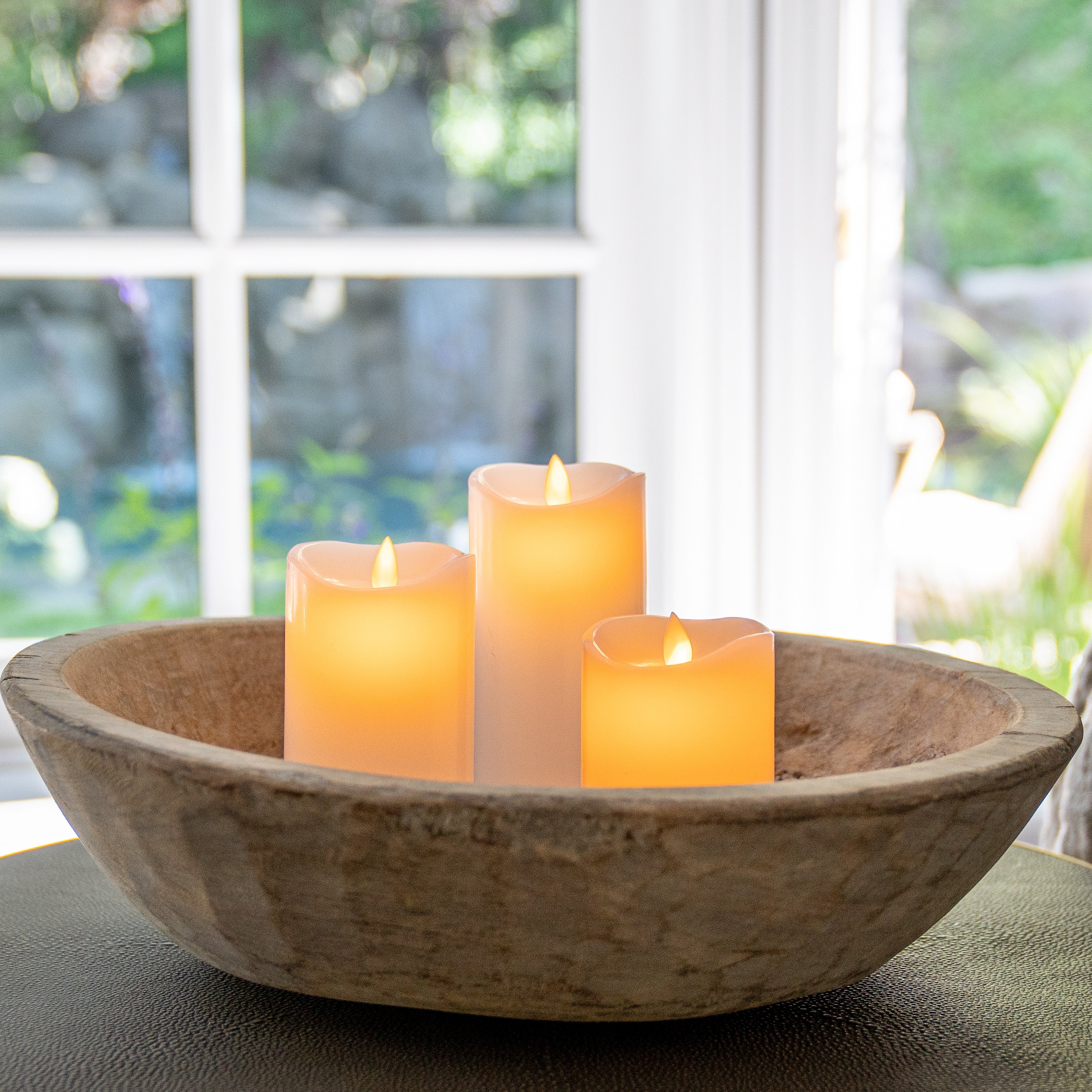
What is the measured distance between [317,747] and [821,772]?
0.87ft

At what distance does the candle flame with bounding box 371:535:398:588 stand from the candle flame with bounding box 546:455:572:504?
10 centimetres

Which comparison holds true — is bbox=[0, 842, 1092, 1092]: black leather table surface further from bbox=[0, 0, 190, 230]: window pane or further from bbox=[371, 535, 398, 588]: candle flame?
bbox=[0, 0, 190, 230]: window pane

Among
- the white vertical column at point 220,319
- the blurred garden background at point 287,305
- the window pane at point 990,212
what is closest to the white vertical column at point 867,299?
the blurred garden background at point 287,305

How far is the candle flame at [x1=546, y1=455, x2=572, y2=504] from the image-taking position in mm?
644

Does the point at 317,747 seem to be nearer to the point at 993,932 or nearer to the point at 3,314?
the point at 993,932

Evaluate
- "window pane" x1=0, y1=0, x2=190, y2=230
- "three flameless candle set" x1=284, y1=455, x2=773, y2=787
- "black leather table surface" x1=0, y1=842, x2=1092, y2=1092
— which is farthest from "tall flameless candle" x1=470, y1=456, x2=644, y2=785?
"window pane" x1=0, y1=0, x2=190, y2=230

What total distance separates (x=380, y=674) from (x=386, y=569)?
0.23ft

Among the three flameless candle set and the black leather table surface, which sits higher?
the three flameless candle set

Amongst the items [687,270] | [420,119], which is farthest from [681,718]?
[420,119]

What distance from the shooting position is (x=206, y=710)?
0.65m

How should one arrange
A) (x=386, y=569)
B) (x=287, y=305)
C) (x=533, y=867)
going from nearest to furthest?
(x=533, y=867), (x=386, y=569), (x=287, y=305)

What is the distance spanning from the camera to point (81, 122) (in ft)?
5.14

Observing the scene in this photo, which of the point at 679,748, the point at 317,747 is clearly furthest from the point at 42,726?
the point at 679,748

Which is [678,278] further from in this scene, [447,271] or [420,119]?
[420,119]
